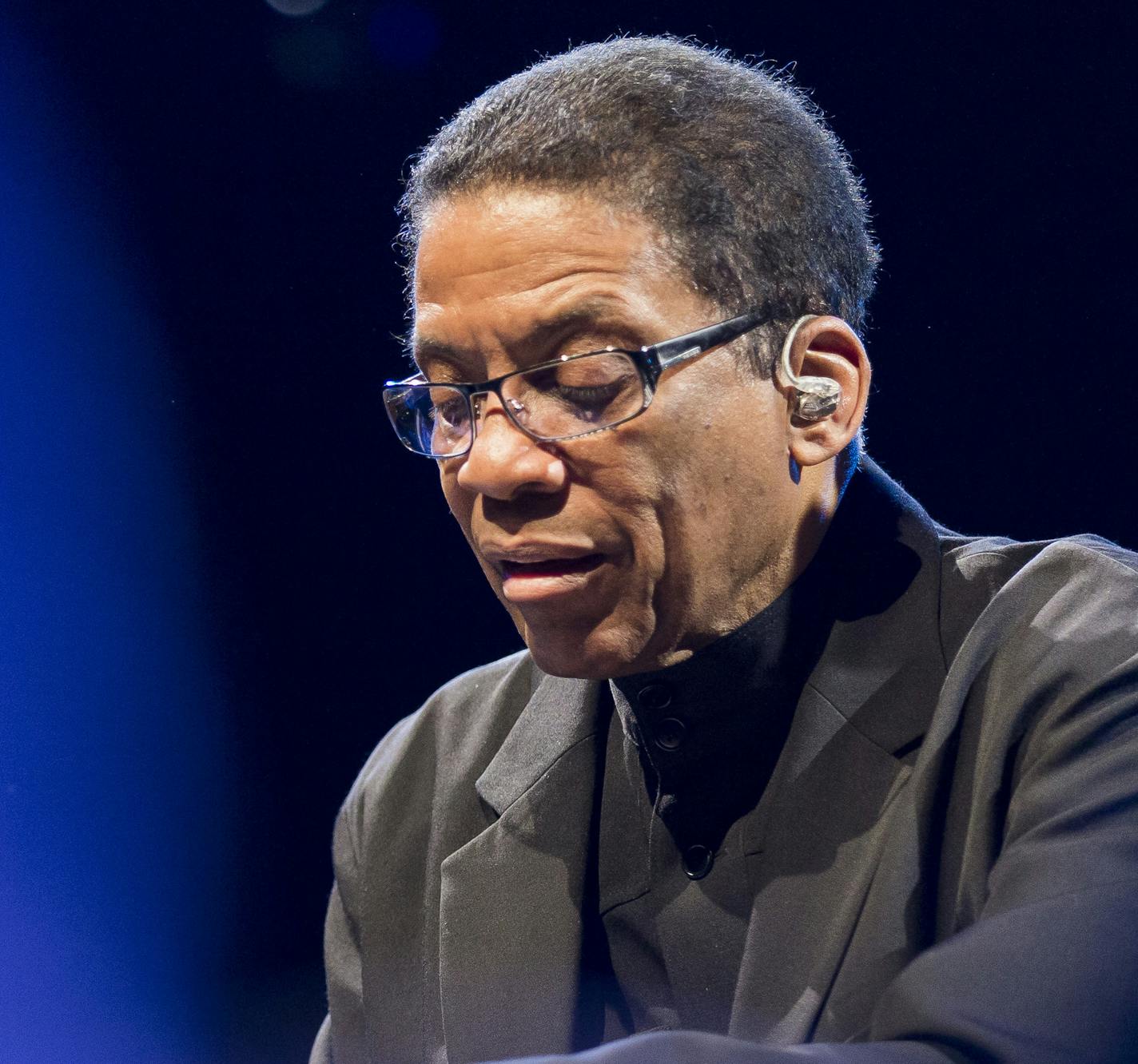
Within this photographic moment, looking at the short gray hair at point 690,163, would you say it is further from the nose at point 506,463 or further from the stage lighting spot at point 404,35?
the stage lighting spot at point 404,35

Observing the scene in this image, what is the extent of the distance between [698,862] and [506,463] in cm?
59

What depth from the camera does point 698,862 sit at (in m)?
1.67

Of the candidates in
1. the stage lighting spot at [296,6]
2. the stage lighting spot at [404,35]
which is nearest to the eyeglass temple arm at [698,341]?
the stage lighting spot at [404,35]

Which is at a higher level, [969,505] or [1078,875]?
[969,505]

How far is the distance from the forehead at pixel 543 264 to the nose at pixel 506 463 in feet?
0.34

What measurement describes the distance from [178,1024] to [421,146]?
1956 mm

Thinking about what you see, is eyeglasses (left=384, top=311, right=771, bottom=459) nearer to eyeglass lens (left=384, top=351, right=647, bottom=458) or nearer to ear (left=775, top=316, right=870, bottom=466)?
eyeglass lens (left=384, top=351, right=647, bottom=458)

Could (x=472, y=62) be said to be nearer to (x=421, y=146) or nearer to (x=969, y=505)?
(x=421, y=146)

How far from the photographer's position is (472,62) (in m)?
2.57

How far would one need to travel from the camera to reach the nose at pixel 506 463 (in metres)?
1.49

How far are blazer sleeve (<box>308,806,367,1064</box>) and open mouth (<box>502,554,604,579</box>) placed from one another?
2.37ft

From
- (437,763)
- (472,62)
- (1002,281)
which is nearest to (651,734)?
(437,763)

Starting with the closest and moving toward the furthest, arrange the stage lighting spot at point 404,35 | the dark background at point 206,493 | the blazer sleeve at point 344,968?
the blazer sleeve at point 344,968 → the stage lighting spot at point 404,35 → the dark background at point 206,493

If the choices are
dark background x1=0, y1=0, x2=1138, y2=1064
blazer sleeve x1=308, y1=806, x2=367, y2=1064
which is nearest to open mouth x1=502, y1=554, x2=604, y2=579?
blazer sleeve x1=308, y1=806, x2=367, y2=1064
